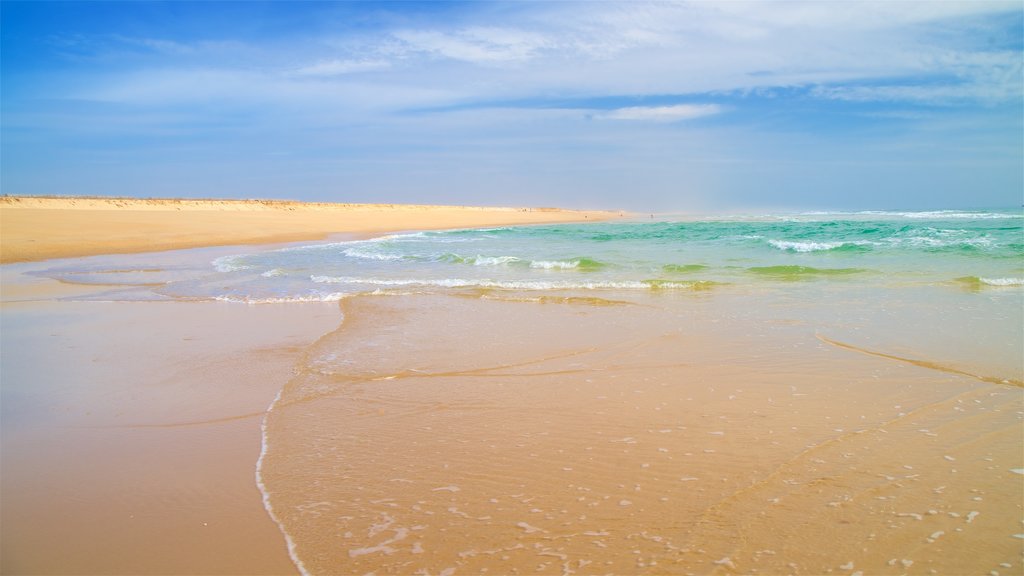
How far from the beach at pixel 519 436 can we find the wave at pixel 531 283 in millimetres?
1665

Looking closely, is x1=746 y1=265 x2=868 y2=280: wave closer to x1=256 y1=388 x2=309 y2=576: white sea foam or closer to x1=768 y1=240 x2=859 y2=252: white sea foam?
x1=768 y1=240 x2=859 y2=252: white sea foam

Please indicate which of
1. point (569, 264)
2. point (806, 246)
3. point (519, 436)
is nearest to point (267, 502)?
point (519, 436)

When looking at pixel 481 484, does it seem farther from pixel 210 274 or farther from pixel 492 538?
pixel 210 274

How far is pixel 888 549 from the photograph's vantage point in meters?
2.65

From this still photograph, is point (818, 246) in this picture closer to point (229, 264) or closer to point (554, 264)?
point (554, 264)

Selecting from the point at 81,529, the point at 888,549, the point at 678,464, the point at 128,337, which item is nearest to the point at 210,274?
the point at 128,337

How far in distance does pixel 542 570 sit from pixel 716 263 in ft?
45.4

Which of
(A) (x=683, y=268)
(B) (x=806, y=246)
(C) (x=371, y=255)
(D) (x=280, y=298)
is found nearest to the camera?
(D) (x=280, y=298)

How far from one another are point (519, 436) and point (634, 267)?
11.3 m

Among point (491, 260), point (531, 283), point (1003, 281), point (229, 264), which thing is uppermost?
point (229, 264)

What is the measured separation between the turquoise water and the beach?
1.77 meters

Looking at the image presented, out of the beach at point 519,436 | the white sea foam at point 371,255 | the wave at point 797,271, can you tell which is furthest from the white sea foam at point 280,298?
the wave at point 797,271

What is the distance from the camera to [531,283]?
11898 millimetres

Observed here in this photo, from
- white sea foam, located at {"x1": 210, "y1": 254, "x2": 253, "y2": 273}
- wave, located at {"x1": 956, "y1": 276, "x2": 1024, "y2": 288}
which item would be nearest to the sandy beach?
white sea foam, located at {"x1": 210, "y1": 254, "x2": 253, "y2": 273}
